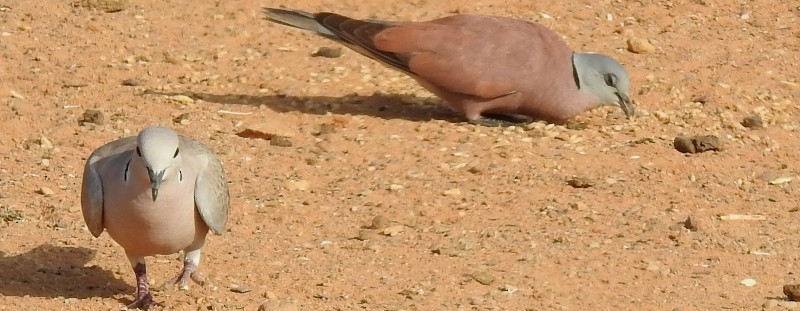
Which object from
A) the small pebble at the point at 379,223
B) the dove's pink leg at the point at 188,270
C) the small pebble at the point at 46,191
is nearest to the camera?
the dove's pink leg at the point at 188,270

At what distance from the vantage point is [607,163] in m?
7.05

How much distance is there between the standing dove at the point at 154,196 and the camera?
4.62 metres

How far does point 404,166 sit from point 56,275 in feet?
6.99

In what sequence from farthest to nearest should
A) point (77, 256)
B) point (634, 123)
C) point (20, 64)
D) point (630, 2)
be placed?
point (630, 2)
point (20, 64)
point (634, 123)
point (77, 256)

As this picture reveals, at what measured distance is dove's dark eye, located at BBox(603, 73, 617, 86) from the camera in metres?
7.81

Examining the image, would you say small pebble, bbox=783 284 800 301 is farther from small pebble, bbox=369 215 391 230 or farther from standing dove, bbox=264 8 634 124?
standing dove, bbox=264 8 634 124

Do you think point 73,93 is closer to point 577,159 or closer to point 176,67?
point 176,67

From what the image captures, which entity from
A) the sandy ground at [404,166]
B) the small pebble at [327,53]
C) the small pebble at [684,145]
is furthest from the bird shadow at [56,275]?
the small pebble at [327,53]

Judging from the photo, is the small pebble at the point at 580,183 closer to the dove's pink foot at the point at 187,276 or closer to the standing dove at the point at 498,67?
the standing dove at the point at 498,67

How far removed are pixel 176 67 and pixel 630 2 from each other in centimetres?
323

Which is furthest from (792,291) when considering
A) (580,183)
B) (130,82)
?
(130,82)

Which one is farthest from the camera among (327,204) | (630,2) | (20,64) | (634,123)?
(630,2)

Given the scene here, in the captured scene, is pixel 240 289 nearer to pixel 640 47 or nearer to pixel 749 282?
pixel 749 282

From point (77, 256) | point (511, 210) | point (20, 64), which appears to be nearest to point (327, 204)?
point (511, 210)
